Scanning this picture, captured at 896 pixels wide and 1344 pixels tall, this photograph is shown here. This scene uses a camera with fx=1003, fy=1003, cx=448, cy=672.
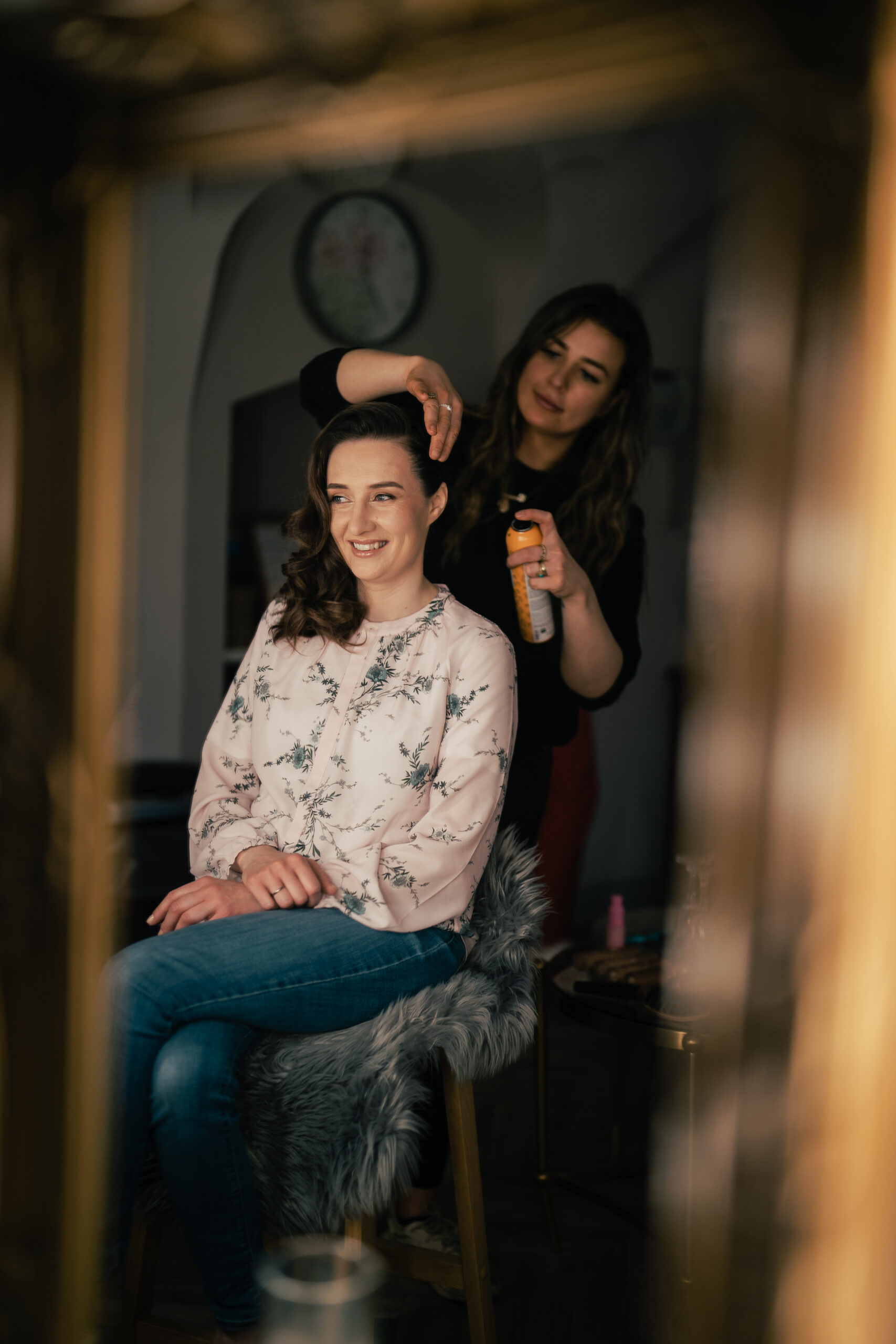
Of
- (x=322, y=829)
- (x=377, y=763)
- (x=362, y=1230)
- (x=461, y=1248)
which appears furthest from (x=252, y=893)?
(x=461, y=1248)

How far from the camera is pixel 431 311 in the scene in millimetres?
1368

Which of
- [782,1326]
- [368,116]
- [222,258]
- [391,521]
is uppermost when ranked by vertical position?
[368,116]

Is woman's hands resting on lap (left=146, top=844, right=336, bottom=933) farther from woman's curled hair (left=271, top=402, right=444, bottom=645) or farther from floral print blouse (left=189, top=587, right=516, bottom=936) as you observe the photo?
woman's curled hair (left=271, top=402, right=444, bottom=645)

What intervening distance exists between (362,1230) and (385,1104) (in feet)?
Answer: 0.66

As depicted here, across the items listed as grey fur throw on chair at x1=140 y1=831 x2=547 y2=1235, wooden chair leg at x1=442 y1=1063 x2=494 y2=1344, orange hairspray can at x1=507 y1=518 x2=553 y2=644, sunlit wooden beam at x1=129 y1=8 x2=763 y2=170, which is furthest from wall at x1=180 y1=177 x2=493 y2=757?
wooden chair leg at x1=442 y1=1063 x2=494 y2=1344

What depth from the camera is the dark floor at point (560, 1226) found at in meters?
1.42

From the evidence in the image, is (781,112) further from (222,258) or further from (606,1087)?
(606,1087)

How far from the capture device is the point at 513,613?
1.33 meters

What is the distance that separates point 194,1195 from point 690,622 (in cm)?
87

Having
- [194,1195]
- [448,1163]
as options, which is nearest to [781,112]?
[194,1195]

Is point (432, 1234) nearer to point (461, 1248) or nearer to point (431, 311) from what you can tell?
point (461, 1248)

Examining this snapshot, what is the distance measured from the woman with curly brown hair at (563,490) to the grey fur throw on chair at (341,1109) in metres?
0.32

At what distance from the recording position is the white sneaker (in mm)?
1477

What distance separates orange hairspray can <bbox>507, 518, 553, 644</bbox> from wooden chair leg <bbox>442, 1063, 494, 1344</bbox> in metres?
0.56
